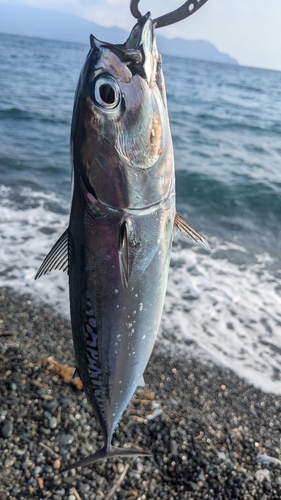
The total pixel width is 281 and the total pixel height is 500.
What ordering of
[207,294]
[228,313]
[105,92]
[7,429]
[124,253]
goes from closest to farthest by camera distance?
[105,92] < [124,253] < [7,429] < [228,313] < [207,294]

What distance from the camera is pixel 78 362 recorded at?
6.67 feet

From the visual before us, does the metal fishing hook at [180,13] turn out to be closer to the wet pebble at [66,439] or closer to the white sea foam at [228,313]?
the wet pebble at [66,439]

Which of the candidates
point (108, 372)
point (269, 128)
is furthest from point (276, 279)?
point (269, 128)

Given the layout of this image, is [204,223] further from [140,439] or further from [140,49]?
[140,49]

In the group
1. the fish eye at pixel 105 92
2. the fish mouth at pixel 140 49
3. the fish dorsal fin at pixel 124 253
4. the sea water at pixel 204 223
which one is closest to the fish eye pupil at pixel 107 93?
the fish eye at pixel 105 92

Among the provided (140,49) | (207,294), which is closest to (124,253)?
(140,49)

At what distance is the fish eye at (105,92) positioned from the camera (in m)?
1.53

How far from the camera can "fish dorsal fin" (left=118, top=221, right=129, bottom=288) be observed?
1.62 m

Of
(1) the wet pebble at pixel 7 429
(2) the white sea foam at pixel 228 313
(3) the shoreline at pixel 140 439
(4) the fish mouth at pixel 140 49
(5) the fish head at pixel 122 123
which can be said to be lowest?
(2) the white sea foam at pixel 228 313

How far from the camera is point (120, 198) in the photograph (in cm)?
159

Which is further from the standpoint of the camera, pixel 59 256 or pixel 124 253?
pixel 59 256

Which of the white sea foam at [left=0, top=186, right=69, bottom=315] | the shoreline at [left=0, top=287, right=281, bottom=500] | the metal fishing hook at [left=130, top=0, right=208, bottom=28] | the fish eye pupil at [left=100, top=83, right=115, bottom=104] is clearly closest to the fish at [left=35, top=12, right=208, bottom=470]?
the fish eye pupil at [left=100, top=83, right=115, bottom=104]

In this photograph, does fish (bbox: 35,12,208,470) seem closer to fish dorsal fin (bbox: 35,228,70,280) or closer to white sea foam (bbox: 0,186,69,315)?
fish dorsal fin (bbox: 35,228,70,280)

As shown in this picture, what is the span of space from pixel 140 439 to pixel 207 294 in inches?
143
